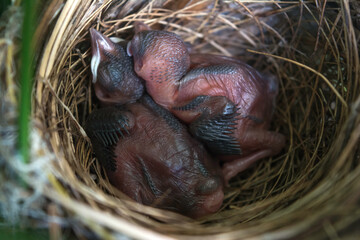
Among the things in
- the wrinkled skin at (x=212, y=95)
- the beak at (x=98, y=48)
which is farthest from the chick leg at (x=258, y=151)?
the beak at (x=98, y=48)

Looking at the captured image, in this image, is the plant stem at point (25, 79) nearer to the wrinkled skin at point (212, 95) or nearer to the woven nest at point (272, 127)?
the woven nest at point (272, 127)

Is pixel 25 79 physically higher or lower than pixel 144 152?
higher

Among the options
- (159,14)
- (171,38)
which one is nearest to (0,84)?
(171,38)

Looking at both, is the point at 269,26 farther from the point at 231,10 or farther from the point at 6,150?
the point at 6,150

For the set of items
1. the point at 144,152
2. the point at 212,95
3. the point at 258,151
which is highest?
the point at 212,95

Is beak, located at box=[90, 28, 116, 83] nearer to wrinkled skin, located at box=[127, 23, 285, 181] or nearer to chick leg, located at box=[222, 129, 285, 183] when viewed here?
wrinkled skin, located at box=[127, 23, 285, 181]

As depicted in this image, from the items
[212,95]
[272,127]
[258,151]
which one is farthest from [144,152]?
[272,127]

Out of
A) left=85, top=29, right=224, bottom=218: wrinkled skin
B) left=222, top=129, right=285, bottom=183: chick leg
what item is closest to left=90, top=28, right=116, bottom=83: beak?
left=85, top=29, right=224, bottom=218: wrinkled skin

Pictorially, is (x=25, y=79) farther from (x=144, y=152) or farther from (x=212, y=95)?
(x=212, y=95)
